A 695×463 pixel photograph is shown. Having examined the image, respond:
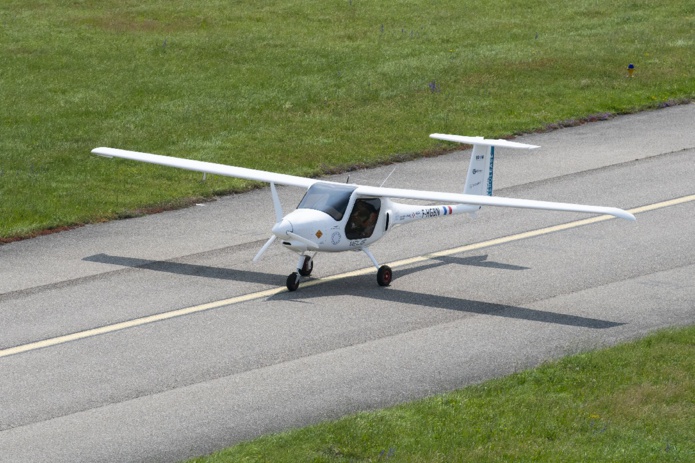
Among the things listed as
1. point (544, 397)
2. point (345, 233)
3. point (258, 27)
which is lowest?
point (544, 397)

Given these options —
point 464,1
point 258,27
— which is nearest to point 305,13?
point 258,27

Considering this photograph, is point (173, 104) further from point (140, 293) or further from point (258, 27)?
point (140, 293)

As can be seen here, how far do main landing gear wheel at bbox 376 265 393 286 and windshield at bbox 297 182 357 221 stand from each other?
1.28 m

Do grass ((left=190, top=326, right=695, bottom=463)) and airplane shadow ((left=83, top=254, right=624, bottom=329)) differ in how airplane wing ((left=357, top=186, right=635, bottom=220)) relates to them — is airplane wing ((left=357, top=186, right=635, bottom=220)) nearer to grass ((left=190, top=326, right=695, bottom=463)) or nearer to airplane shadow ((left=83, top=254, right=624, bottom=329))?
airplane shadow ((left=83, top=254, right=624, bottom=329))

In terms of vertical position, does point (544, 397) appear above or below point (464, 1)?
below

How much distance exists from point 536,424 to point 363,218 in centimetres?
677

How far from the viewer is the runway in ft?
52.1

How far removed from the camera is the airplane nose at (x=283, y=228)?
64.0ft

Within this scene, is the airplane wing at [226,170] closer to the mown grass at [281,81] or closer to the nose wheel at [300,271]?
the nose wheel at [300,271]

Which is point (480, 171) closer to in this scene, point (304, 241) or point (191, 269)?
→ point (304, 241)

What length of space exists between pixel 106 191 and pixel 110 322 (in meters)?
7.73

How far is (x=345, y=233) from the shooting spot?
2039 cm

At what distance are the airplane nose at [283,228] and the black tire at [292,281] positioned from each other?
1086mm

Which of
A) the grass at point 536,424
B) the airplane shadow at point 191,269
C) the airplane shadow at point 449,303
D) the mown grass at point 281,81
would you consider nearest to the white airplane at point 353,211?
the airplane shadow at point 449,303
